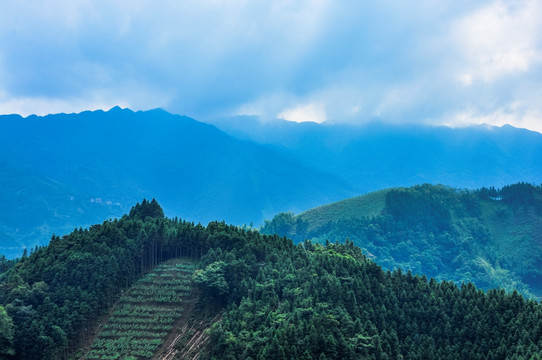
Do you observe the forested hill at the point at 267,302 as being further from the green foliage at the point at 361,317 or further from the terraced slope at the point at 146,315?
the terraced slope at the point at 146,315

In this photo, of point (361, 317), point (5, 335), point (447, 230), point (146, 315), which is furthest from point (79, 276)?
point (447, 230)

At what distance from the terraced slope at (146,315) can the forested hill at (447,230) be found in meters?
113

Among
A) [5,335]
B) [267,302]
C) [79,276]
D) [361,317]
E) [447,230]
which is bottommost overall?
[361,317]

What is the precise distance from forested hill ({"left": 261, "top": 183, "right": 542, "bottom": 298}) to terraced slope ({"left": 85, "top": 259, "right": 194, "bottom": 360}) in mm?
112668

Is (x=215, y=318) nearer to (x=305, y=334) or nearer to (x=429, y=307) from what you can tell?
(x=305, y=334)

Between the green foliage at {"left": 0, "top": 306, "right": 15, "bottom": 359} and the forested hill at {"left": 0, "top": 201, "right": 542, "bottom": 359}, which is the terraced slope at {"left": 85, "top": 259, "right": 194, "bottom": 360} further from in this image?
the green foliage at {"left": 0, "top": 306, "right": 15, "bottom": 359}

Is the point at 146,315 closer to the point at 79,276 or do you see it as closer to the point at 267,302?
the point at 79,276

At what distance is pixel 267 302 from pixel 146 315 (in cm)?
1542

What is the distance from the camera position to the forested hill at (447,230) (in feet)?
529

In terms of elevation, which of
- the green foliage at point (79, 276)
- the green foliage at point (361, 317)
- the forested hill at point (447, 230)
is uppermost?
the forested hill at point (447, 230)

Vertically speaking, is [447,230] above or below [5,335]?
above

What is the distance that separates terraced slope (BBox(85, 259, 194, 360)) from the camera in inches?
2206

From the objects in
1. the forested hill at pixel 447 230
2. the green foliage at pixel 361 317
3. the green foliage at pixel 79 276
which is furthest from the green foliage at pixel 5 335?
the forested hill at pixel 447 230

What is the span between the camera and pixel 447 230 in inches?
7175
